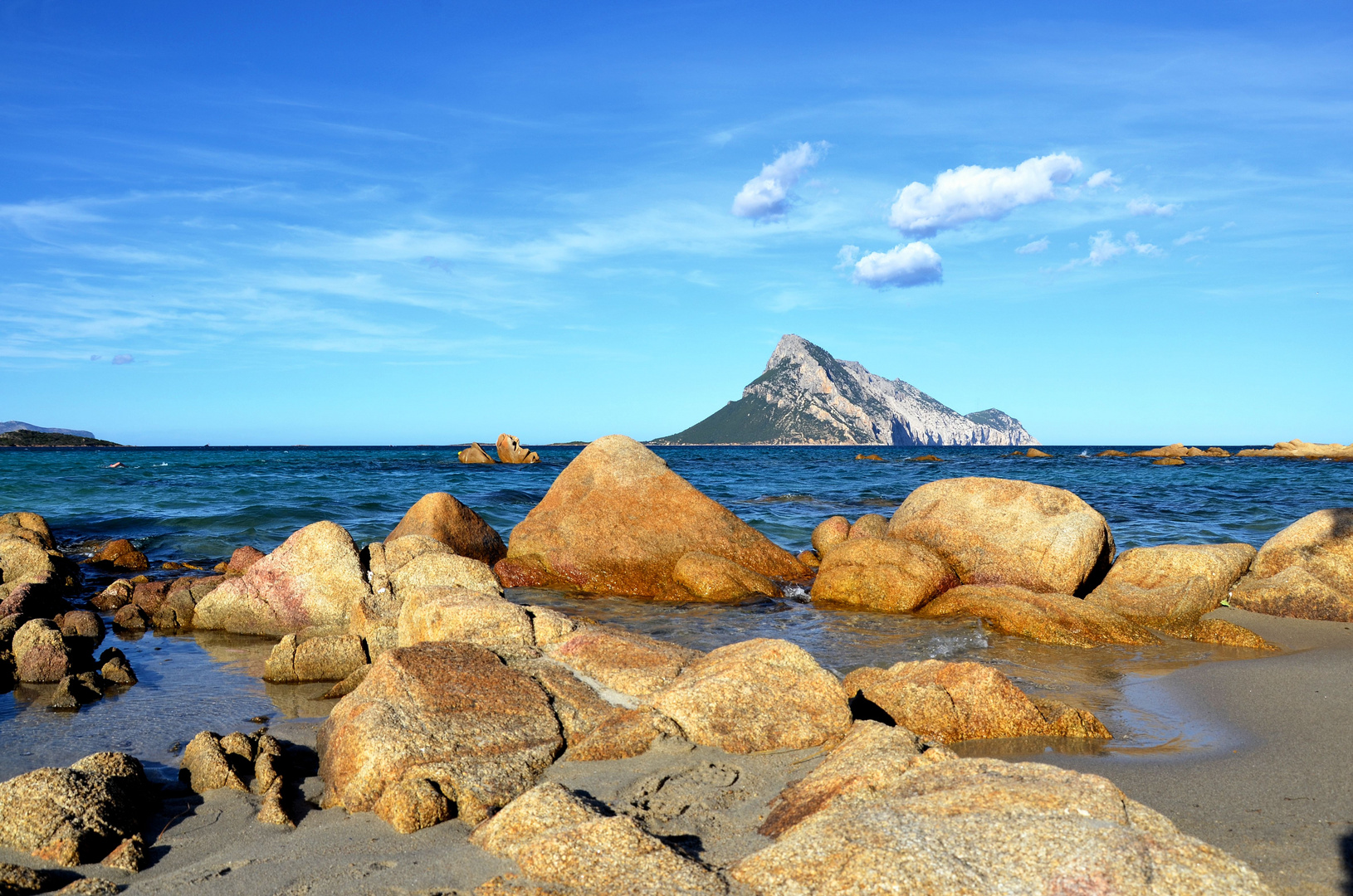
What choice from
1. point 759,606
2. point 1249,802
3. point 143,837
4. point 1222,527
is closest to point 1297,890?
point 1249,802

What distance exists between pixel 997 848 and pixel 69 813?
3.96m

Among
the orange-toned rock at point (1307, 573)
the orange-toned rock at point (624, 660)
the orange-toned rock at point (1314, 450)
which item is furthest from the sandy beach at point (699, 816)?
the orange-toned rock at point (1314, 450)

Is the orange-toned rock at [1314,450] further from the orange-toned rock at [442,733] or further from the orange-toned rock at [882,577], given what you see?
the orange-toned rock at [442,733]

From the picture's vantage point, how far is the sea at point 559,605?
5586mm

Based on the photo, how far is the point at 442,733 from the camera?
4.35 meters

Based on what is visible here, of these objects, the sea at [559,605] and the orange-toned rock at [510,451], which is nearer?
the sea at [559,605]

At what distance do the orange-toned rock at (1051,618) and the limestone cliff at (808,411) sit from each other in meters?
151

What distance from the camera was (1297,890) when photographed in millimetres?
3053

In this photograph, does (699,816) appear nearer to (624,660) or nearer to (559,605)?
(624,660)

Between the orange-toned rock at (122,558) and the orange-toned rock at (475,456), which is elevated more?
the orange-toned rock at (475,456)

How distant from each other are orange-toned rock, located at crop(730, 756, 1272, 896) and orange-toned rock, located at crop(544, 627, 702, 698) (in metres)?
2.09

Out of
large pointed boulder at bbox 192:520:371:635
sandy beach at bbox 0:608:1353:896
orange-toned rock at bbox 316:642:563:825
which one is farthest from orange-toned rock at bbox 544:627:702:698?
large pointed boulder at bbox 192:520:371:635

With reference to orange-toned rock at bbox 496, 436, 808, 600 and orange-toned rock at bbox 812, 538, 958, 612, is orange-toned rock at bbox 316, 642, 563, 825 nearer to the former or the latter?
orange-toned rock at bbox 812, 538, 958, 612

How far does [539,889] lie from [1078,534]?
343 inches
